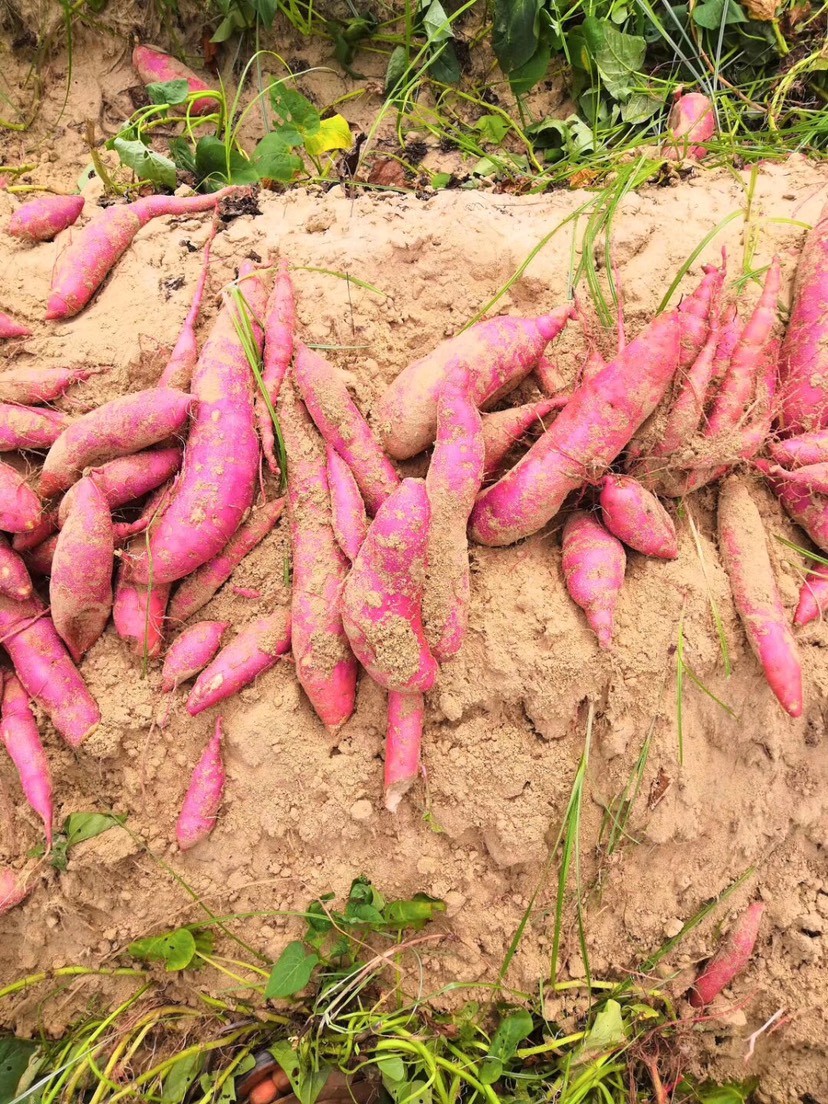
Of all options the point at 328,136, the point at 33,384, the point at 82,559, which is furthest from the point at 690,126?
the point at 82,559

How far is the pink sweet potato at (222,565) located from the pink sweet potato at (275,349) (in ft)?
0.35

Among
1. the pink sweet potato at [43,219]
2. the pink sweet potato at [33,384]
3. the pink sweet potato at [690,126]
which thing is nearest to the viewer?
the pink sweet potato at [33,384]

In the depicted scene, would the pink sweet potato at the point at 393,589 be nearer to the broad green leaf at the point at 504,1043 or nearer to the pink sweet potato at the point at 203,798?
the pink sweet potato at the point at 203,798

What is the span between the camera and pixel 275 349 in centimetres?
155

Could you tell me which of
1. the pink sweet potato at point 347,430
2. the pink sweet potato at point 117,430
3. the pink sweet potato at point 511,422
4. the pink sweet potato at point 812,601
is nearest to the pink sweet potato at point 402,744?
the pink sweet potato at point 347,430

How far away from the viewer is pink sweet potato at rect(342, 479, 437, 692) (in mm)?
1314

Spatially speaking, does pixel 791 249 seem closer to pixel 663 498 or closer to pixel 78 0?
pixel 663 498

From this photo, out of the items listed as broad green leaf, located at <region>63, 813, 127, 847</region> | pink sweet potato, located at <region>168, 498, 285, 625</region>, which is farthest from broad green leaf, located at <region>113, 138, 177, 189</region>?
broad green leaf, located at <region>63, 813, 127, 847</region>

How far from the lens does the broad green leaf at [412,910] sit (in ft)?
4.70

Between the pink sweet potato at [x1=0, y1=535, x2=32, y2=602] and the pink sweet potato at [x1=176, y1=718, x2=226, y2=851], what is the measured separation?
1.66ft

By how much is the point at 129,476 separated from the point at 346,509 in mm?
479

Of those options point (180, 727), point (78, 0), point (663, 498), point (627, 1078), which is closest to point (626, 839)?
point (627, 1078)

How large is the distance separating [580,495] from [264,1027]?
1377mm

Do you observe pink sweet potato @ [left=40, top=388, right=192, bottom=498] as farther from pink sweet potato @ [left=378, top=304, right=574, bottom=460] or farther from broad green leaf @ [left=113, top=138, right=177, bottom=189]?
broad green leaf @ [left=113, top=138, right=177, bottom=189]
